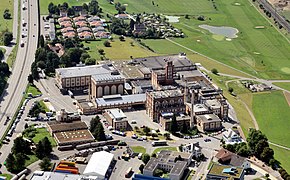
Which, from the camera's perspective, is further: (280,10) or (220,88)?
(280,10)

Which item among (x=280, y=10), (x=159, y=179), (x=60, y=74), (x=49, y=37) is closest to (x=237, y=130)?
(x=159, y=179)

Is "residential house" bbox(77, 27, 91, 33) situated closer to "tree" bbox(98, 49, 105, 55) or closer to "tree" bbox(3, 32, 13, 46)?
"tree" bbox(98, 49, 105, 55)

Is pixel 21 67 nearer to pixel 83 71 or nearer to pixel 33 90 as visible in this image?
pixel 33 90

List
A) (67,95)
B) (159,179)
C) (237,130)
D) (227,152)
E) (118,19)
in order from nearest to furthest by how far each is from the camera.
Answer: (159,179) < (227,152) < (237,130) < (67,95) < (118,19)

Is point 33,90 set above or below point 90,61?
below

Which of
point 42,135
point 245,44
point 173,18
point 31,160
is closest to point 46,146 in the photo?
point 31,160

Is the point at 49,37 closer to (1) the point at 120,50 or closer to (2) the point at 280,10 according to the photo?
(1) the point at 120,50

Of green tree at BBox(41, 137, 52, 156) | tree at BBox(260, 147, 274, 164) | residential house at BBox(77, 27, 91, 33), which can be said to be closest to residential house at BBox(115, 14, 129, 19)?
residential house at BBox(77, 27, 91, 33)

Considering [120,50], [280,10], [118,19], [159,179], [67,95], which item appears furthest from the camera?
[280,10]
